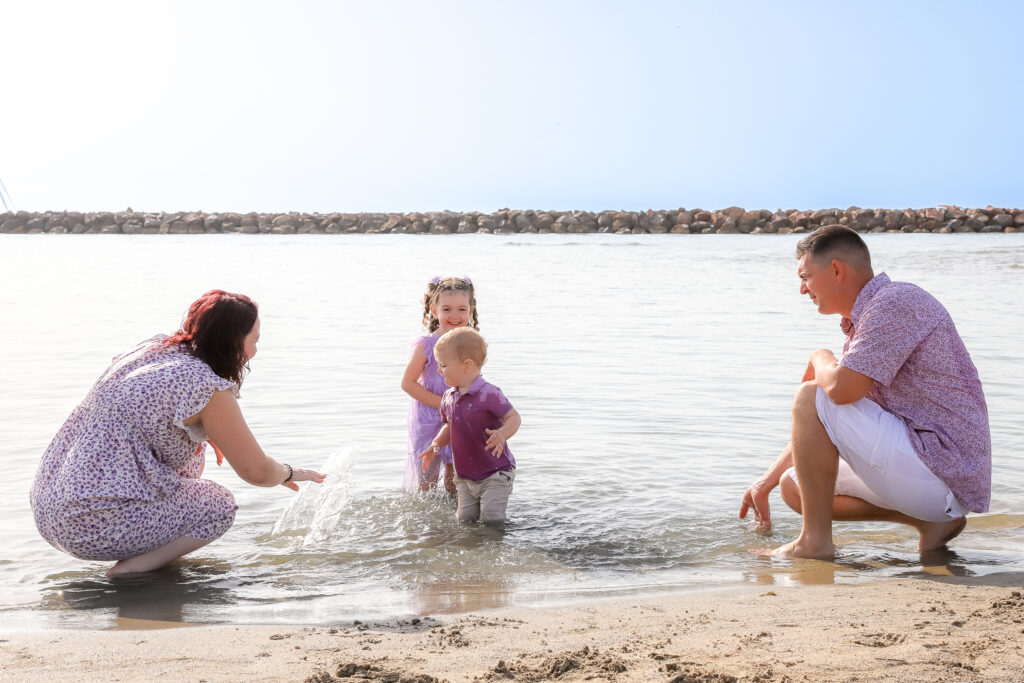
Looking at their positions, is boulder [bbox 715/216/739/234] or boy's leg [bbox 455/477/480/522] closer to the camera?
boy's leg [bbox 455/477/480/522]

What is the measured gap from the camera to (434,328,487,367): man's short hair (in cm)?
439

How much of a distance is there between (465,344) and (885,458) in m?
1.76

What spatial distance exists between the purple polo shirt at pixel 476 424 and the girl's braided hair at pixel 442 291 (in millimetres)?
597

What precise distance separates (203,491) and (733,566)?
6.64 ft

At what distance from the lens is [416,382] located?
195 inches

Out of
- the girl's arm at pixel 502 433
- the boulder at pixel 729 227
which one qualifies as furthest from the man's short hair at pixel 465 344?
the boulder at pixel 729 227

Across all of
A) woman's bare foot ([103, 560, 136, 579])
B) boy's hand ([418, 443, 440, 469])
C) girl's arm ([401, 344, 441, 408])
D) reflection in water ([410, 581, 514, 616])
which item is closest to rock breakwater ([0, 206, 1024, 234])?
girl's arm ([401, 344, 441, 408])

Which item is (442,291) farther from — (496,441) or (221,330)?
(221,330)

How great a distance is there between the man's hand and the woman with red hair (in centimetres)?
193

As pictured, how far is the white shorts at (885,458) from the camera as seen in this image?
145 inches

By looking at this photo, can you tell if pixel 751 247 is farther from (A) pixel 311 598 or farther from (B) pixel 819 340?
(A) pixel 311 598

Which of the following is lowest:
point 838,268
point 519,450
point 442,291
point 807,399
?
point 519,450

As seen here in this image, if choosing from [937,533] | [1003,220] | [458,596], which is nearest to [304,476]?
[458,596]

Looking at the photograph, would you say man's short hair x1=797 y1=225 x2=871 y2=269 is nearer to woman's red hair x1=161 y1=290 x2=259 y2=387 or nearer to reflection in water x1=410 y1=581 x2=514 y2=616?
reflection in water x1=410 y1=581 x2=514 y2=616
